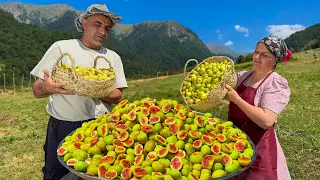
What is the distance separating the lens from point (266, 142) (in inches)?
156

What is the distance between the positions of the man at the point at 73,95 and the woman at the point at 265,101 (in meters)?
1.82

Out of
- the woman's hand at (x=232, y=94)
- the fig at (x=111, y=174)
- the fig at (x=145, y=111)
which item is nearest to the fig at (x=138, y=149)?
the fig at (x=111, y=174)

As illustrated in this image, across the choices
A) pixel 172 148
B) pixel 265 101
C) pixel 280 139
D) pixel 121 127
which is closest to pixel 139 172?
pixel 172 148

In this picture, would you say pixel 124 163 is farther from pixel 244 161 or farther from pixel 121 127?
pixel 244 161

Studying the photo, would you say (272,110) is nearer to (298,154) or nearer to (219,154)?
(219,154)

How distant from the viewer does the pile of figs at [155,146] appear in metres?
2.86

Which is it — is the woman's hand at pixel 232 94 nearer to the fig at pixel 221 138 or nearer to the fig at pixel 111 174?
the fig at pixel 221 138

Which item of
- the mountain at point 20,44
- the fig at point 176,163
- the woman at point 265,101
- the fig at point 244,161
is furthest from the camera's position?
the mountain at point 20,44

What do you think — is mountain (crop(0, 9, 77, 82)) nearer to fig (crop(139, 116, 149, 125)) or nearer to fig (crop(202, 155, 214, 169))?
fig (crop(139, 116, 149, 125))

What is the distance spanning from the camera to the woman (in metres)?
3.78

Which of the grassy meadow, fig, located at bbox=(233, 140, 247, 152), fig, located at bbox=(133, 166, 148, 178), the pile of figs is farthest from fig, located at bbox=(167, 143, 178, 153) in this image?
the grassy meadow

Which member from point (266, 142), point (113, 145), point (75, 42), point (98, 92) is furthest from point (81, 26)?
point (266, 142)

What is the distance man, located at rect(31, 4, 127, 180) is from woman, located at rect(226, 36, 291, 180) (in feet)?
5.98

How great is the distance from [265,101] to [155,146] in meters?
1.52
